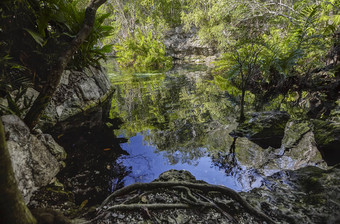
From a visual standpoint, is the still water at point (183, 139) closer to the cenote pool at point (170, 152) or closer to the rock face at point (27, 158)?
the cenote pool at point (170, 152)

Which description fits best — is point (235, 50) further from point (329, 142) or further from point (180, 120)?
point (329, 142)

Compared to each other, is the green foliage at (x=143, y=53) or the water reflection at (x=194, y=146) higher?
the green foliage at (x=143, y=53)

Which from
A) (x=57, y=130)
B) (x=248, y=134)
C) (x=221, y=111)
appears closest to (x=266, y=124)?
(x=248, y=134)

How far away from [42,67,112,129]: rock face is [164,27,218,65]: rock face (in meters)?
16.2

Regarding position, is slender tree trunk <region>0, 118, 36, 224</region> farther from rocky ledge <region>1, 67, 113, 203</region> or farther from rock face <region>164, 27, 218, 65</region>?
rock face <region>164, 27, 218, 65</region>

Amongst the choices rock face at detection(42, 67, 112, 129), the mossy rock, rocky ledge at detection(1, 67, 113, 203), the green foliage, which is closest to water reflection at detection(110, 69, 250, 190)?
rock face at detection(42, 67, 112, 129)

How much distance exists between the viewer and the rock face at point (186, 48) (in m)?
21.2

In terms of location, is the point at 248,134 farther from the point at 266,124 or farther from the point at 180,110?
the point at 180,110

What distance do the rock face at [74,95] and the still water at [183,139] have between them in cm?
75

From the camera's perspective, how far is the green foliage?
15.5m

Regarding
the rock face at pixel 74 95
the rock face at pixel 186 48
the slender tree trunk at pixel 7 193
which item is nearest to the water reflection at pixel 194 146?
the rock face at pixel 74 95

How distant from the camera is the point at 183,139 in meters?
3.42

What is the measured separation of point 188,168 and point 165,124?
1.60 meters

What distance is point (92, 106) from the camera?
5215 mm
